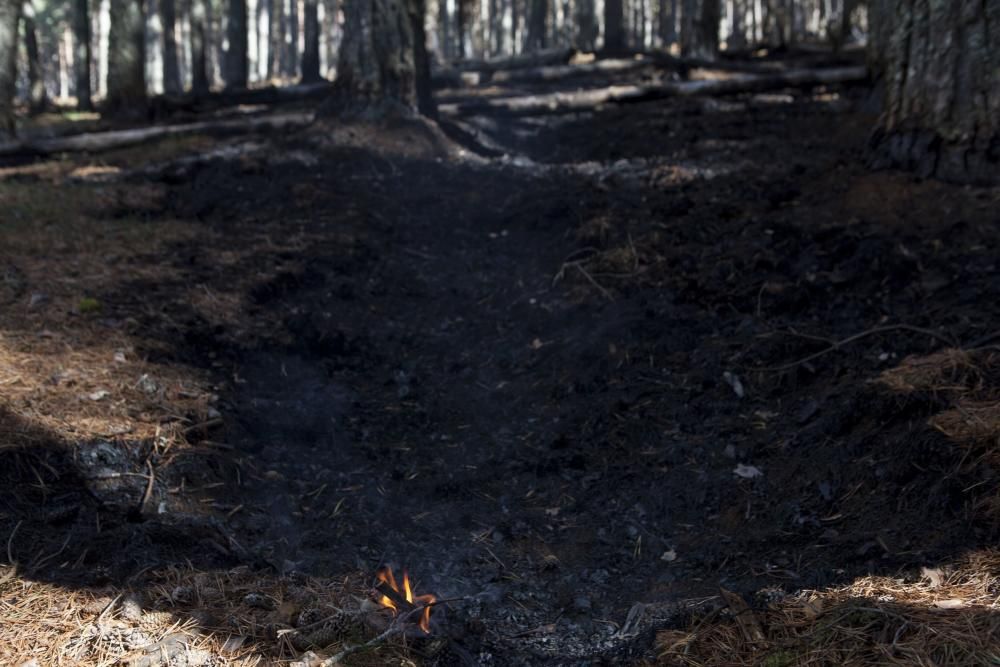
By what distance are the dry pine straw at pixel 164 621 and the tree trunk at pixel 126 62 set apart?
40.4 ft

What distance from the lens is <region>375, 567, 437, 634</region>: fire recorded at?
9.89 feet

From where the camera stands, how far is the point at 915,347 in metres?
4.08

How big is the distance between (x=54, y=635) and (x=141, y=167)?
7.10 meters

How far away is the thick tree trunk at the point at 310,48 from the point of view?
20344 mm

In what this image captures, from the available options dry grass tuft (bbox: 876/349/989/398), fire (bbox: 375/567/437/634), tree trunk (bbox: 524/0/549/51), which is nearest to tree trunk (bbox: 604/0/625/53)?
tree trunk (bbox: 524/0/549/51)

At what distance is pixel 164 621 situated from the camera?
9.11 feet

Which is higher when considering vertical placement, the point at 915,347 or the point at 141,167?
the point at 141,167

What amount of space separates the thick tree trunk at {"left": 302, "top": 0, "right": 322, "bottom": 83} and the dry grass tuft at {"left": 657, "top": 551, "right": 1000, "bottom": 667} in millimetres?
19003

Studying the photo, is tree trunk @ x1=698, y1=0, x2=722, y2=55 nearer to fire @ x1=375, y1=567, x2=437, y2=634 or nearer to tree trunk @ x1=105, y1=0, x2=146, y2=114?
tree trunk @ x1=105, y1=0, x2=146, y2=114

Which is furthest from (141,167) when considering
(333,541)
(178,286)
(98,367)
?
(333,541)

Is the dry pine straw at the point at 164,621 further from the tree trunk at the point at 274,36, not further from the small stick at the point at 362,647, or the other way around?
the tree trunk at the point at 274,36

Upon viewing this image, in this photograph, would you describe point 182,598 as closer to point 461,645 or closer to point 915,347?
point 461,645

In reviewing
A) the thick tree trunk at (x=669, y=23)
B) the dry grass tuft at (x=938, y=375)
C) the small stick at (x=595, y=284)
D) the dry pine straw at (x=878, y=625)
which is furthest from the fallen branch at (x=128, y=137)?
the thick tree trunk at (x=669, y=23)

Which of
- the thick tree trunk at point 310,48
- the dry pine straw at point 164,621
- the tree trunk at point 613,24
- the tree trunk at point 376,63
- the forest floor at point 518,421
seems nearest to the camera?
the dry pine straw at point 164,621
